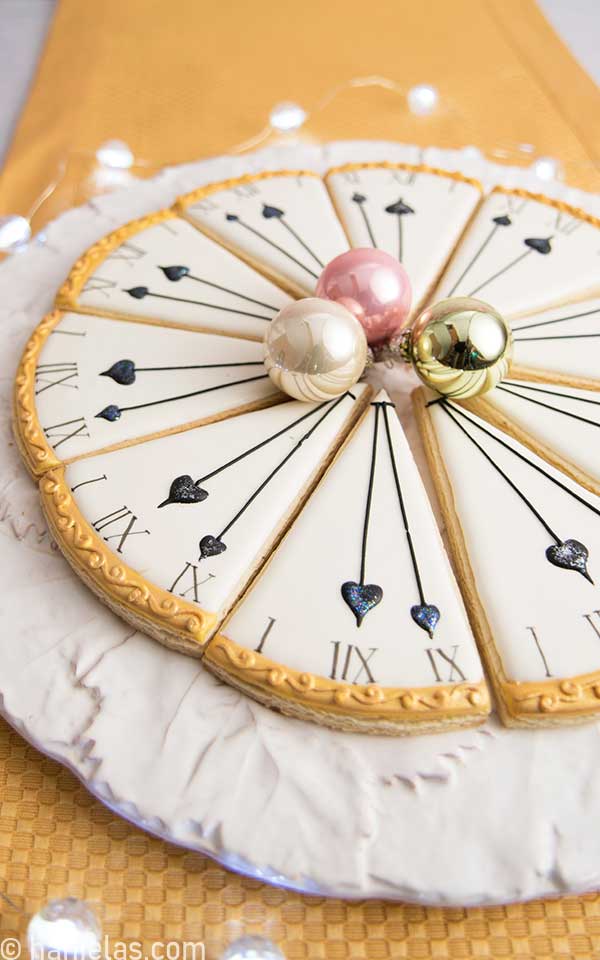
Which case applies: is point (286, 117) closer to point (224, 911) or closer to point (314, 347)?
point (314, 347)

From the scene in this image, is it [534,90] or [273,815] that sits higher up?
[534,90]

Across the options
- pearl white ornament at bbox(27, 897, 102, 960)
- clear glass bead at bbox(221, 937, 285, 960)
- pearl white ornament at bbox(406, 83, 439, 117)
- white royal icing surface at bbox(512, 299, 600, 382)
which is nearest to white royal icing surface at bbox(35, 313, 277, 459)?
white royal icing surface at bbox(512, 299, 600, 382)

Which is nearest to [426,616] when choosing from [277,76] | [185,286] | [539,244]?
[185,286]

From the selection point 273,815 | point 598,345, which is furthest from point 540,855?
point 598,345

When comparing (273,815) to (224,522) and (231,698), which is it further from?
(224,522)

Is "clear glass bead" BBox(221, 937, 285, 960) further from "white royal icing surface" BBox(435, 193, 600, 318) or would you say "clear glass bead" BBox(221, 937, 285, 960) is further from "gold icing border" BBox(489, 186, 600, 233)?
"gold icing border" BBox(489, 186, 600, 233)

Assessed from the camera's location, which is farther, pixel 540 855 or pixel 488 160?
pixel 488 160

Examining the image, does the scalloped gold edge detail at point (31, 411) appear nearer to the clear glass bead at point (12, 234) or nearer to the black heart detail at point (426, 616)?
the clear glass bead at point (12, 234)
